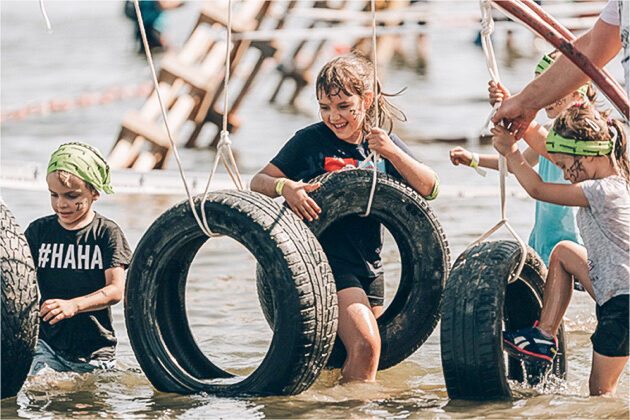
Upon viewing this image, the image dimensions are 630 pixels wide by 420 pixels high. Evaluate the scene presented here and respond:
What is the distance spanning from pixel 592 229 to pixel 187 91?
853cm

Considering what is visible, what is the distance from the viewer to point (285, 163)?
5711mm

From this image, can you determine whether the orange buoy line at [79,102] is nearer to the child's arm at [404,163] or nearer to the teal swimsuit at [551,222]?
the teal swimsuit at [551,222]

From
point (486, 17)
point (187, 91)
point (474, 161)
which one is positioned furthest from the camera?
point (187, 91)

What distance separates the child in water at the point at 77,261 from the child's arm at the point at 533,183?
6.71 ft

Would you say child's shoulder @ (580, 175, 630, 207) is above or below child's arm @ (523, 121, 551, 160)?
below

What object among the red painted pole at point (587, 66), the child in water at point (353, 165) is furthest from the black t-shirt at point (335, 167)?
the red painted pole at point (587, 66)

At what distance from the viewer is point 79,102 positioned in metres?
20.4

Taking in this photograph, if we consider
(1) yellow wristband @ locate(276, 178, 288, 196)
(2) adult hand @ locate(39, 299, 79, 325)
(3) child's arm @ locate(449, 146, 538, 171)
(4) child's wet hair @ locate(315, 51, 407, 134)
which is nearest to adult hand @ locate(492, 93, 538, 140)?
(3) child's arm @ locate(449, 146, 538, 171)

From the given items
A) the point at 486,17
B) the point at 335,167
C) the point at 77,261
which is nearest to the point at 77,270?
the point at 77,261

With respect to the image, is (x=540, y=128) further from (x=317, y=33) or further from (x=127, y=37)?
(x=127, y=37)

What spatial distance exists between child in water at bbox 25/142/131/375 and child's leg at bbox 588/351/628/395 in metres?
2.40

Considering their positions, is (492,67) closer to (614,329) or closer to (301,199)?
(301,199)

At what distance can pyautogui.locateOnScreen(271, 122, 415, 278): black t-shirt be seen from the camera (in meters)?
5.72

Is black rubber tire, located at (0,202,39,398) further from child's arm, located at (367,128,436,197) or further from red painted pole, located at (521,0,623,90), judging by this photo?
red painted pole, located at (521,0,623,90)
